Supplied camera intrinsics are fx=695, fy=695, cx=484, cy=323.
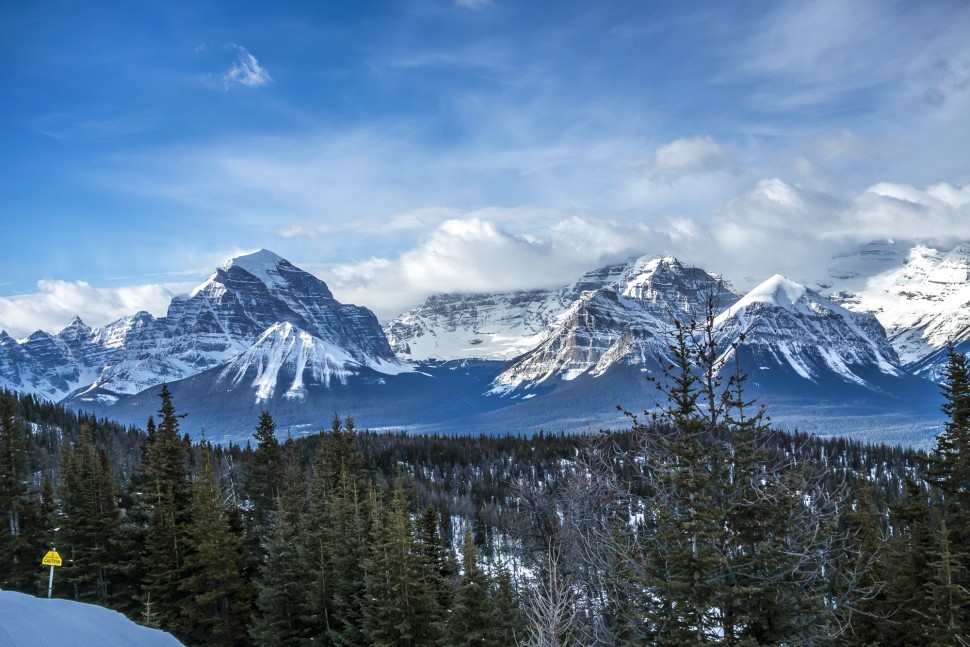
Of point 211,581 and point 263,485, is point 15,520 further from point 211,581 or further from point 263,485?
point 211,581

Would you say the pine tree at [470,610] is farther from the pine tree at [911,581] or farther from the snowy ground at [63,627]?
the pine tree at [911,581]

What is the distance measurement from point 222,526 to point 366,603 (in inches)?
368

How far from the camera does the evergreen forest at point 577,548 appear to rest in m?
13.8

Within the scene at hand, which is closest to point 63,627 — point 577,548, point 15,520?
point 577,548

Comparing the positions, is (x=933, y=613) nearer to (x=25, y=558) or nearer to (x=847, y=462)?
(x=25, y=558)

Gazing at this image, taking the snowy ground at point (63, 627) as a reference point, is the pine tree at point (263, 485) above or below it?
below

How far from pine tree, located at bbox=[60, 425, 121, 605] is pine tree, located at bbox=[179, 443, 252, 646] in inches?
251

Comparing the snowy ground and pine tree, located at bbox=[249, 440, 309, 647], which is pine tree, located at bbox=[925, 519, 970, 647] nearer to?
the snowy ground

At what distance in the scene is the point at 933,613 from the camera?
27.1m

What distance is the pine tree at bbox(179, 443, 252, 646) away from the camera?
38.2 m

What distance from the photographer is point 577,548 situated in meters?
26.7

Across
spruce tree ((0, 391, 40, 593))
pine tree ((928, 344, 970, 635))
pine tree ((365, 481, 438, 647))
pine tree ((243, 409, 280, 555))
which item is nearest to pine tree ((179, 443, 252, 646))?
pine tree ((243, 409, 280, 555))

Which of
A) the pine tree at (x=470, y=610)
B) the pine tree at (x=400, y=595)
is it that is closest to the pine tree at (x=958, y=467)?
the pine tree at (x=470, y=610)

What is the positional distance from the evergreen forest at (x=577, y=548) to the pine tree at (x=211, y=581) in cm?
14
